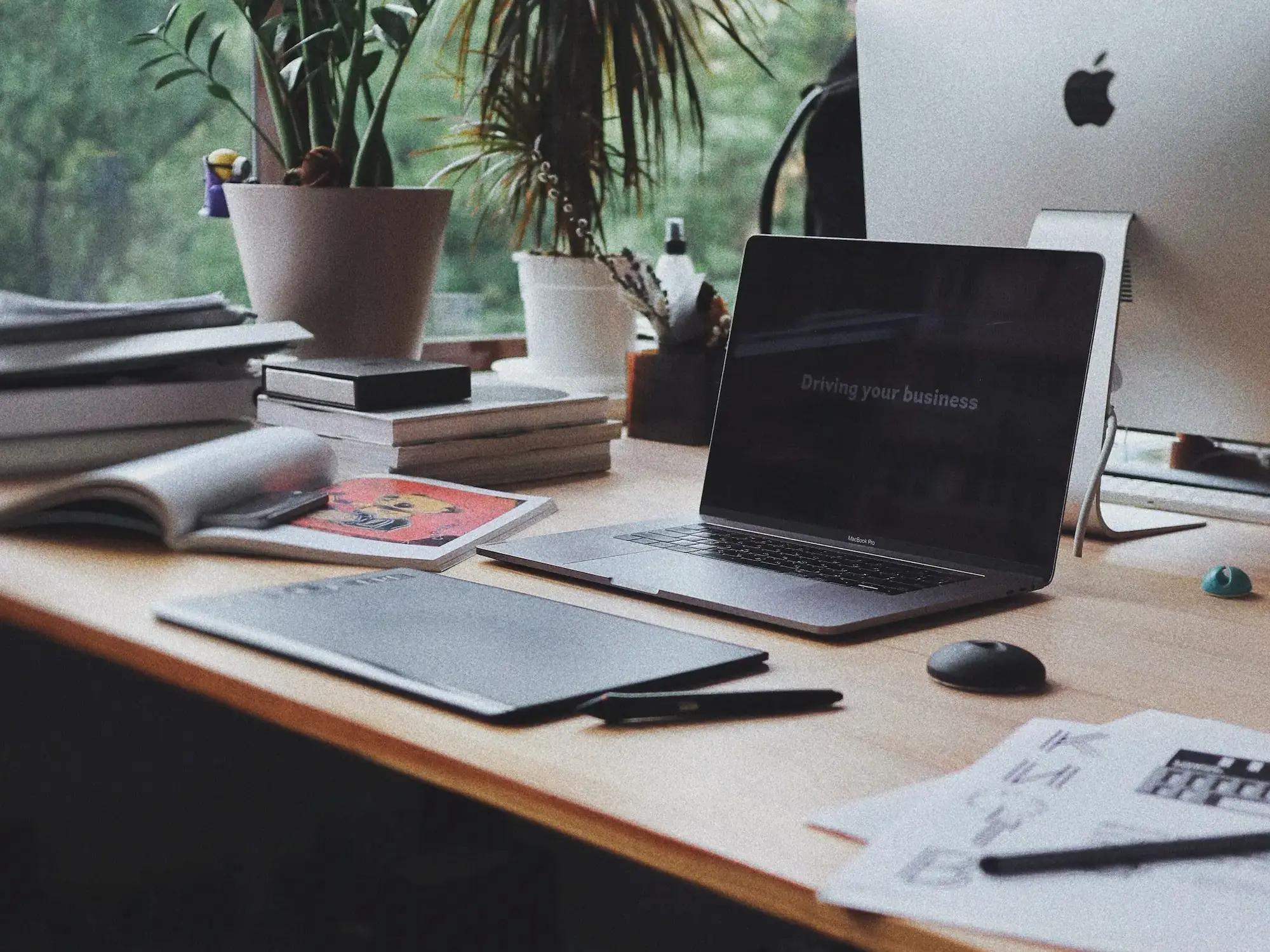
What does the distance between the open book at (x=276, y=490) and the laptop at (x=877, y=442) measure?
0.26ft

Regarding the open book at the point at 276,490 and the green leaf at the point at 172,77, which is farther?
the green leaf at the point at 172,77

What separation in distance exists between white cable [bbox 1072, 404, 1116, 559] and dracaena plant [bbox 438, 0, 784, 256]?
91 cm

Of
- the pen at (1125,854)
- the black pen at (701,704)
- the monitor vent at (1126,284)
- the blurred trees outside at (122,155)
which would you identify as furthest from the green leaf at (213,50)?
the pen at (1125,854)

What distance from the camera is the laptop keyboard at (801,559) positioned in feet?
3.33

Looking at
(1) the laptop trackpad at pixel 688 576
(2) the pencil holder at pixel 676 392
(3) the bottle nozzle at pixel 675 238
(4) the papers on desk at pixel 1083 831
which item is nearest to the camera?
(4) the papers on desk at pixel 1083 831

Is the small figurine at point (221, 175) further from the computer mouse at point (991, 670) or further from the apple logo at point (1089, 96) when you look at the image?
the computer mouse at point (991, 670)

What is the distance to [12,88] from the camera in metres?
1.84

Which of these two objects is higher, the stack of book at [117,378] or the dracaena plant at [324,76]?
the dracaena plant at [324,76]

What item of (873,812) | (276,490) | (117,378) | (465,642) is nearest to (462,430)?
(276,490)

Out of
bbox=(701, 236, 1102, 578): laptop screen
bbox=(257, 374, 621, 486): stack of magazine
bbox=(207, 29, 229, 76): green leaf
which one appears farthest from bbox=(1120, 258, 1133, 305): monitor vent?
bbox=(207, 29, 229, 76): green leaf

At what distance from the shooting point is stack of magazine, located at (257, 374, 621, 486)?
52.0 inches

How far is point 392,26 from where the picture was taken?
5.44 feet

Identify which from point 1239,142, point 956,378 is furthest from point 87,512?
point 1239,142

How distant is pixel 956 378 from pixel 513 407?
464mm
